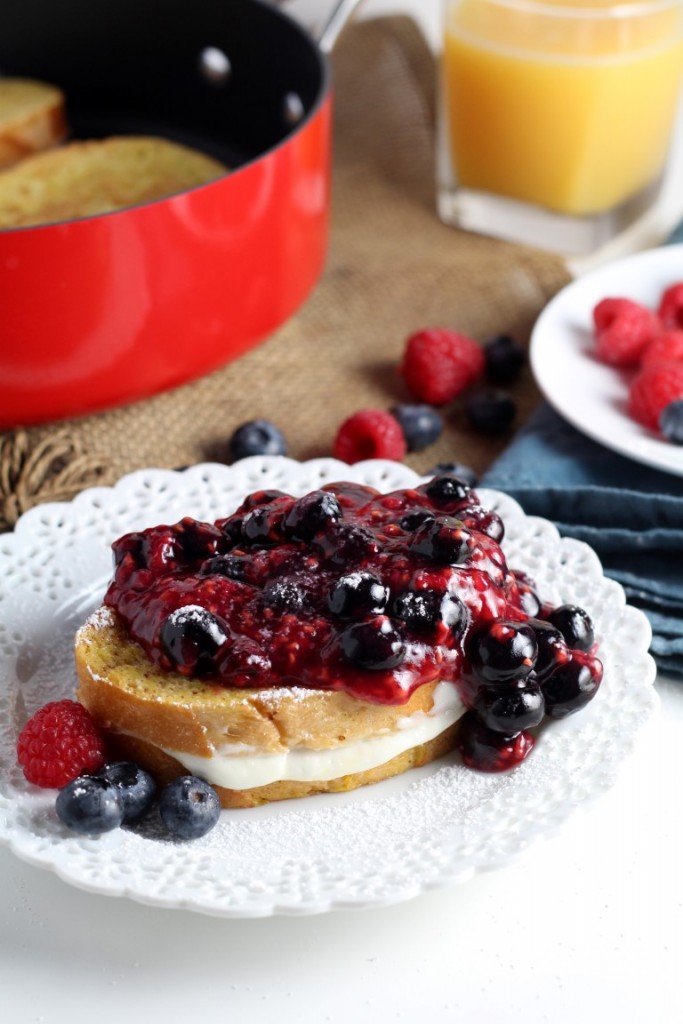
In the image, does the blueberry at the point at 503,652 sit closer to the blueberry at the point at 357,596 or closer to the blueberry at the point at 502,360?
the blueberry at the point at 357,596

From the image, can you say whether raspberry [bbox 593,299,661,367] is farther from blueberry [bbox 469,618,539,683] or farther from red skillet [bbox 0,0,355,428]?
blueberry [bbox 469,618,539,683]

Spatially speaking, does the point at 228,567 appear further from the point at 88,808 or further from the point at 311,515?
the point at 88,808

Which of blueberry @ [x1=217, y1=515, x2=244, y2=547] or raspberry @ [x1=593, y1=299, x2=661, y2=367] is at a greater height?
blueberry @ [x1=217, y1=515, x2=244, y2=547]

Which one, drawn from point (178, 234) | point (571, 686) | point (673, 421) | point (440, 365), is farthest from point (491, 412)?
point (571, 686)

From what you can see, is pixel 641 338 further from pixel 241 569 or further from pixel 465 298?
pixel 241 569

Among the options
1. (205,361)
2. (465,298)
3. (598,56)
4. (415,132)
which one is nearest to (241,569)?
(205,361)

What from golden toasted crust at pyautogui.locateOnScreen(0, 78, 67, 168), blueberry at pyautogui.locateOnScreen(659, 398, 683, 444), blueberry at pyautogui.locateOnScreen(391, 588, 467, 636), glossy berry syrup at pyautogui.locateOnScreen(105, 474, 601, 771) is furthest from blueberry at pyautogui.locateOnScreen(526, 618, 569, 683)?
golden toasted crust at pyautogui.locateOnScreen(0, 78, 67, 168)
